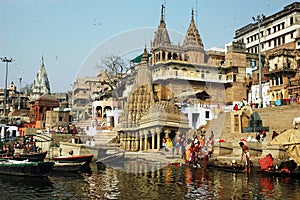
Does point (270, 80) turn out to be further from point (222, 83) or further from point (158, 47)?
point (158, 47)

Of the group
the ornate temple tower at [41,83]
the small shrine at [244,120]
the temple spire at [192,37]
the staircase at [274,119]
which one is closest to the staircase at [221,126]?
the staircase at [274,119]

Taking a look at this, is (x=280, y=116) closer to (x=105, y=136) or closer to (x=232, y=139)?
(x=232, y=139)

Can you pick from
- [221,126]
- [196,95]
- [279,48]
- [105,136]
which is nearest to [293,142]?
[221,126]

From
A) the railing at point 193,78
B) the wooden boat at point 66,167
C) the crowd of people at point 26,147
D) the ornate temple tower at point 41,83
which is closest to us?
the wooden boat at point 66,167

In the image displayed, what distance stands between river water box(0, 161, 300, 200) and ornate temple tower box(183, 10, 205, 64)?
106 ft

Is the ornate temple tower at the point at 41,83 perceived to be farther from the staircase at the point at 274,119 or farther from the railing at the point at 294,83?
the staircase at the point at 274,119

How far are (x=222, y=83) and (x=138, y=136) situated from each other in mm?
21774

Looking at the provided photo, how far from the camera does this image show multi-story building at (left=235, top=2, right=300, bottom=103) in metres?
39.2

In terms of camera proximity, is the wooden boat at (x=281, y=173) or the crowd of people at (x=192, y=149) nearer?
the wooden boat at (x=281, y=173)

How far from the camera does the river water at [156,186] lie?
11727mm

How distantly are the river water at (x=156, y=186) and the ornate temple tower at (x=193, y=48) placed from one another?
32.3 meters

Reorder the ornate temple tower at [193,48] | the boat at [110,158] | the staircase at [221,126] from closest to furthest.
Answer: the boat at [110,158] → the staircase at [221,126] → the ornate temple tower at [193,48]

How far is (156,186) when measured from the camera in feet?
44.5

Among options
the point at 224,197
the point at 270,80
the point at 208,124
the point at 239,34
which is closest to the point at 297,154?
the point at 224,197
